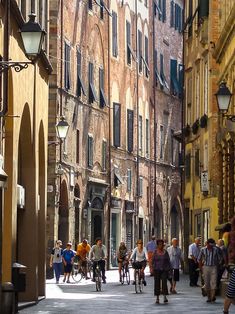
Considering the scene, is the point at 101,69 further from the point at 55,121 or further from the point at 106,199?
the point at 55,121

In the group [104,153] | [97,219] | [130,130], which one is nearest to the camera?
[97,219]

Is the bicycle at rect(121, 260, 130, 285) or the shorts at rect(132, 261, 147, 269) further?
the bicycle at rect(121, 260, 130, 285)

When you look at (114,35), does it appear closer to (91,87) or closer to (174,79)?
(91,87)

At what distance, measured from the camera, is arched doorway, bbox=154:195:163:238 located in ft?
248

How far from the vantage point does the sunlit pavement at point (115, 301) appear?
93.1 ft

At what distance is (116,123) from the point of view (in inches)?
2623

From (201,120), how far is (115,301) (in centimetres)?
1924

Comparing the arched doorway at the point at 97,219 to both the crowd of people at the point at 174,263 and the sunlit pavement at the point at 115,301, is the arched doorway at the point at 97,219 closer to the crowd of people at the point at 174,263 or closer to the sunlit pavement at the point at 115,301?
the crowd of people at the point at 174,263

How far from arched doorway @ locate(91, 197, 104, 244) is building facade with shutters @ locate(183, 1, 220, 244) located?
5535 mm

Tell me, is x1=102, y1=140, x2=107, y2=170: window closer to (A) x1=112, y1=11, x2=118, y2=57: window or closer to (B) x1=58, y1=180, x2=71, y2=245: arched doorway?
(A) x1=112, y1=11, x2=118, y2=57: window

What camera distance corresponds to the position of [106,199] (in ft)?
210

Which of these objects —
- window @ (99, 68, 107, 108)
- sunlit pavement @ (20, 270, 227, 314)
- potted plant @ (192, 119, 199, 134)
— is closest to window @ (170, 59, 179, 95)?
window @ (99, 68, 107, 108)

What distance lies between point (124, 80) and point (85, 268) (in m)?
20.8

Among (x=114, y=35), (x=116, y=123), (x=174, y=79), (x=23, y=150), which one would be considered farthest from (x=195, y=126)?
(x=174, y=79)
